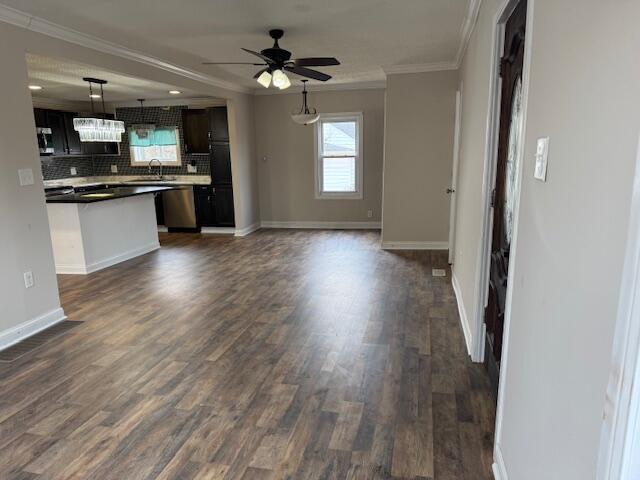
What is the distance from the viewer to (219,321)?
3.61 meters

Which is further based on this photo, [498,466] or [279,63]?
[279,63]

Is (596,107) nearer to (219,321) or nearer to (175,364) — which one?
(175,364)

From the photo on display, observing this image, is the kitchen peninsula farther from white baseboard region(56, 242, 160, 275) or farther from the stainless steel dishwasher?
the stainless steel dishwasher

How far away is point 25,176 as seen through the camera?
3342 millimetres

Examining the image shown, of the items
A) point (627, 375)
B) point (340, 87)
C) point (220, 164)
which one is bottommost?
point (627, 375)

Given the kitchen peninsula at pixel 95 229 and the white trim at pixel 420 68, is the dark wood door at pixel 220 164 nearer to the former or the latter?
the kitchen peninsula at pixel 95 229

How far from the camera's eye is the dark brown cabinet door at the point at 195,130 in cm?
746

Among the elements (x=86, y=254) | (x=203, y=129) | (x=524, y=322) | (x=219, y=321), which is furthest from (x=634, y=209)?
(x=203, y=129)

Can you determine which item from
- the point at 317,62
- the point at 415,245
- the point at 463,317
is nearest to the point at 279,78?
the point at 317,62

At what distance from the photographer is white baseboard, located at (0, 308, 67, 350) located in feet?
10.6

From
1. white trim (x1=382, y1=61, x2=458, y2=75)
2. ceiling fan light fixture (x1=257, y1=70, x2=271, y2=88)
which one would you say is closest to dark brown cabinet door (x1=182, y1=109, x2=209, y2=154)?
white trim (x1=382, y1=61, x2=458, y2=75)

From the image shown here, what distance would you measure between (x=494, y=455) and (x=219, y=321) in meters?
2.37

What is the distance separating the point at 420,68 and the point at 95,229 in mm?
4558

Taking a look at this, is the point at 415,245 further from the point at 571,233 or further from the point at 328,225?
the point at 571,233
